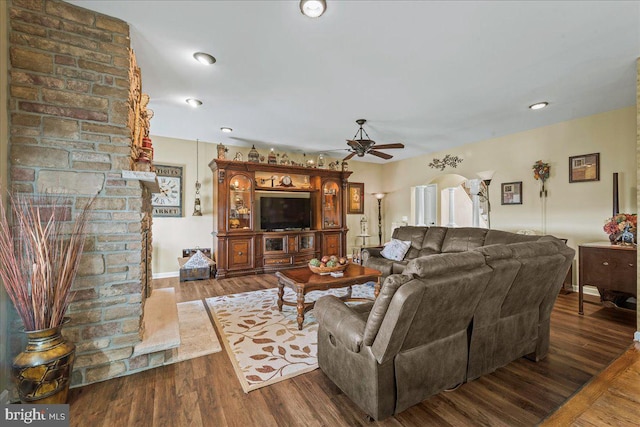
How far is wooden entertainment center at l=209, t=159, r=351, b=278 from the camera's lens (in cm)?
523

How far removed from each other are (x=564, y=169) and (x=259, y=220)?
557 cm

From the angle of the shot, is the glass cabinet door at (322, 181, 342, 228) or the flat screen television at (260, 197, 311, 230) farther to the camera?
the glass cabinet door at (322, 181, 342, 228)

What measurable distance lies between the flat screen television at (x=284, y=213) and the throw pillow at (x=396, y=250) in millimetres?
2233

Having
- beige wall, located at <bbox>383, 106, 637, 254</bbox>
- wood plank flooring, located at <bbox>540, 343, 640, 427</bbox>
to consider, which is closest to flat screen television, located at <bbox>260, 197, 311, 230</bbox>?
beige wall, located at <bbox>383, 106, 637, 254</bbox>

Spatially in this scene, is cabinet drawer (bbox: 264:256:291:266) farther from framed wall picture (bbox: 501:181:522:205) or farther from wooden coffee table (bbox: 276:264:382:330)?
framed wall picture (bbox: 501:181:522:205)

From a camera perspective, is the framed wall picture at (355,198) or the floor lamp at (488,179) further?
the framed wall picture at (355,198)

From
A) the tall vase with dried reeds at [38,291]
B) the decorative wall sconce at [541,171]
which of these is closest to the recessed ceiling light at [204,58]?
the tall vase with dried reeds at [38,291]

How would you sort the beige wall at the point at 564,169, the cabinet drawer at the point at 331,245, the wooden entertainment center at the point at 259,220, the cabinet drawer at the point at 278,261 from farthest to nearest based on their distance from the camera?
the cabinet drawer at the point at 331,245 → the cabinet drawer at the point at 278,261 → the wooden entertainment center at the point at 259,220 → the beige wall at the point at 564,169

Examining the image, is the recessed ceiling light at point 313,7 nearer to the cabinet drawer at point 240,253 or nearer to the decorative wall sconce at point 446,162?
the cabinet drawer at point 240,253

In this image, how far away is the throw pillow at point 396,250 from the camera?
4487mm

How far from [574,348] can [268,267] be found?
15.3 ft

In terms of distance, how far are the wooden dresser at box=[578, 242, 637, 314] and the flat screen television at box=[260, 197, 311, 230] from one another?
185 inches

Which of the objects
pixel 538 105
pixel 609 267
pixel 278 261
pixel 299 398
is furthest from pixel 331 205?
pixel 299 398

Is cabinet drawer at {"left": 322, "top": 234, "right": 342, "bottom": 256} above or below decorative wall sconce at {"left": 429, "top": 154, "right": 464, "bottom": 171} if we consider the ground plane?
below
